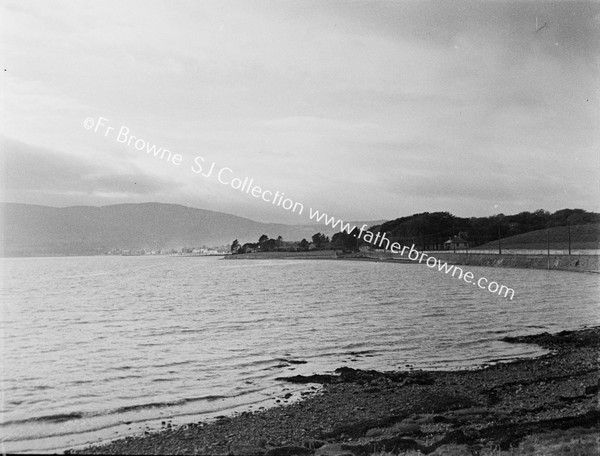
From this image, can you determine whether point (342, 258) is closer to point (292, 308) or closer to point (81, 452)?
point (292, 308)

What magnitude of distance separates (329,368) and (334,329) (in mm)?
6879

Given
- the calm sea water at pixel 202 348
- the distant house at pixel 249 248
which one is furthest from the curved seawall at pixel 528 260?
the distant house at pixel 249 248

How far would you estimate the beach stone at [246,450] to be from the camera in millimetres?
6547

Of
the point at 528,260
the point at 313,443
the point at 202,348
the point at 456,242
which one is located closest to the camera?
the point at 313,443

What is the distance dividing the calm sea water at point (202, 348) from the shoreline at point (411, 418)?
104 centimetres

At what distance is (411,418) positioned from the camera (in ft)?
27.0

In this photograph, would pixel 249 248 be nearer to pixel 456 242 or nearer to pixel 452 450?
pixel 456 242

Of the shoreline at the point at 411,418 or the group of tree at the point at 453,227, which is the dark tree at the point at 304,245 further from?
the shoreline at the point at 411,418

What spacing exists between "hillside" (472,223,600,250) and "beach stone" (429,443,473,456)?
55661 mm

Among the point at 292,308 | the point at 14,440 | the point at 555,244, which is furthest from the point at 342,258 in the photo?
the point at 14,440

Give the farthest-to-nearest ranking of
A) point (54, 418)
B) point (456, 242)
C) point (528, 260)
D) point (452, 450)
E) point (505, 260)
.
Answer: point (456, 242) → point (505, 260) → point (528, 260) → point (54, 418) → point (452, 450)

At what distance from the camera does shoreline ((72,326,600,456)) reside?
675 centimetres

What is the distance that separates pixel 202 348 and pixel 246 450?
9348 millimetres

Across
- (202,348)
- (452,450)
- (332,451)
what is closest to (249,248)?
(202,348)
